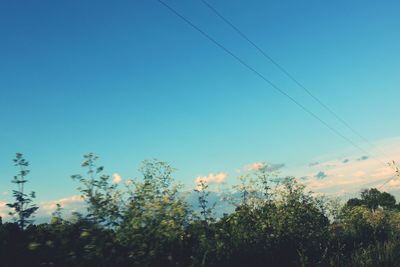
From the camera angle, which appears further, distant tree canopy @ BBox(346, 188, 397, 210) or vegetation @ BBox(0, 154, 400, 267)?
distant tree canopy @ BBox(346, 188, 397, 210)

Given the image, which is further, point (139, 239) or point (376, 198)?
point (376, 198)

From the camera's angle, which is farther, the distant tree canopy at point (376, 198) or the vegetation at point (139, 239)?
the distant tree canopy at point (376, 198)

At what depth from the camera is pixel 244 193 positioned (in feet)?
72.3

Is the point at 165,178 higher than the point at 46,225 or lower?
higher

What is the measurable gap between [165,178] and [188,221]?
1.29 meters

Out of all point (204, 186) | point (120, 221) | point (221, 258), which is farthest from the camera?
point (204, 186)

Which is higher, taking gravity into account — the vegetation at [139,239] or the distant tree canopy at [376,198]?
the distant tree canopy at [376,198]

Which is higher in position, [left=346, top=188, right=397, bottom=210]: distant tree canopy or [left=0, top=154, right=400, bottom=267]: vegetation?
[left=346, top=188, right=397, bottom=210]: distant tree canopy

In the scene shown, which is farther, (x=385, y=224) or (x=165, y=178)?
(x=385, y=224)

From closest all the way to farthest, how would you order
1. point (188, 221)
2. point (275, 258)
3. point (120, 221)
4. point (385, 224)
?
point (120, 221)
point (188, 221)
point (275, 258)
point (385, 224)

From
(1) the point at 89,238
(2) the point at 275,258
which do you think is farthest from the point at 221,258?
(1) the point at 89,238

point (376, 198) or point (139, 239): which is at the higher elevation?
point (376, 198)

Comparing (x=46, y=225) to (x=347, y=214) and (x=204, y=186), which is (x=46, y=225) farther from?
(x=347, y=214)

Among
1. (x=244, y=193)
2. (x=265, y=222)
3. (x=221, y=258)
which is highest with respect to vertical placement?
(x=244, y=193)
